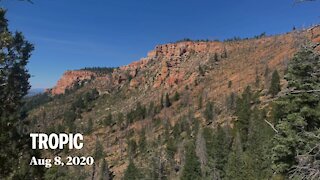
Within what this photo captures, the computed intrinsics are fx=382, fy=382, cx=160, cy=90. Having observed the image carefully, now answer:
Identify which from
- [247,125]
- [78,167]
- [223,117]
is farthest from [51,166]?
[223,117]

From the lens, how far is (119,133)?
572ft

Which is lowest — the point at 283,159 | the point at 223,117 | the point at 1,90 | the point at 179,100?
the point at 283,159

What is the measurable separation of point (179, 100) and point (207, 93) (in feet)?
A: 50.7

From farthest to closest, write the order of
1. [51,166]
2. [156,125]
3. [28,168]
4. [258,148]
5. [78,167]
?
[156,125]
[78,167]
[258,148]
[51,166]
[28,168]

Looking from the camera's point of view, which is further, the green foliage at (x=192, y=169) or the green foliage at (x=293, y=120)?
the green foliage at (x=192, y=169)

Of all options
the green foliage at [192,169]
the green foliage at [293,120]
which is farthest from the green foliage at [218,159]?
the green foliage at [293,120]

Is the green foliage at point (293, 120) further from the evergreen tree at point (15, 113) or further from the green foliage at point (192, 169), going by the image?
the green foliage at point (192, 169)

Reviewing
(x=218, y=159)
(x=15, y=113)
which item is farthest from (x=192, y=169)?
(x=15, y=113)

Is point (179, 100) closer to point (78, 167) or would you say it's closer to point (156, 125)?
point (156, 125)

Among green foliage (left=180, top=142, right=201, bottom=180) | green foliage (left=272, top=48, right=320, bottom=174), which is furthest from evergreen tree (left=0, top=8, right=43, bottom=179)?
green foliage (left=180, top=142, right=201, bottom=180)

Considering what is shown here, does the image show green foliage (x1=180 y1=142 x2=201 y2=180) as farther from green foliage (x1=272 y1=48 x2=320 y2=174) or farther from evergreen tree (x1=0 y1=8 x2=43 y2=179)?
green foliage (x1=272 y1=48 x2=320 y2=174)

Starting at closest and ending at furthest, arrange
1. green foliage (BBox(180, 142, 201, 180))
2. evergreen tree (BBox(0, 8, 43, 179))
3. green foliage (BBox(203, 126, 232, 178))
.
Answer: evergreen tree (BBox(0, 8, 43, 179)), green foliage (BBox(180, 142, 201, 180)), green foliage (BBox(203, 126, 232, 178))

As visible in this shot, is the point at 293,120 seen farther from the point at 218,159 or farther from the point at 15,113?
the point at 218,159

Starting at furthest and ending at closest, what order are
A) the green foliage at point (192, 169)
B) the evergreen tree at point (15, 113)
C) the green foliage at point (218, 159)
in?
1. the green foliage at point (218, 159)
2. the green foliage at point (192, 169)
3. the evergreen tree at point (15, 113)
